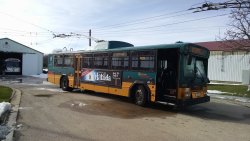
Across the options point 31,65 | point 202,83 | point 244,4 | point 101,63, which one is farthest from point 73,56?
point 31,65

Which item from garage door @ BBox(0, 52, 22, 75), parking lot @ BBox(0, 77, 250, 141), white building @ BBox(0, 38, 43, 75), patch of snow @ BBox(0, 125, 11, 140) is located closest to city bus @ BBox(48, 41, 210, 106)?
parking lot @ BBox(0, 77, 250, 141)

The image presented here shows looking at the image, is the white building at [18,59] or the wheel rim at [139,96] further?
the white building at [18,59]

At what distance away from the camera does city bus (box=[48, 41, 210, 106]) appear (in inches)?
480

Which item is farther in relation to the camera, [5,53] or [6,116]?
[5,53]

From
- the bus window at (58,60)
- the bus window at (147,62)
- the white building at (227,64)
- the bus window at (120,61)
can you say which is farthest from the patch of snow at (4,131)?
the white building at (227,64)

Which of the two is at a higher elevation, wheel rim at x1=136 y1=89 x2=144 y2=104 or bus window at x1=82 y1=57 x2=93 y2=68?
bus window at x1=82 y1=57 x2=93 y2=68

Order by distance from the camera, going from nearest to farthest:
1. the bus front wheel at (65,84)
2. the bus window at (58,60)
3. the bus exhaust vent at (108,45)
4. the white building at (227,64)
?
the bus exhaust vent at (108,45), the bus front wheel at (65,84), the bus window at (58,60), the white building at (227,64)

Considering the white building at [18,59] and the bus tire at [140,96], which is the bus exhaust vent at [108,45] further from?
the white building at [18,59]

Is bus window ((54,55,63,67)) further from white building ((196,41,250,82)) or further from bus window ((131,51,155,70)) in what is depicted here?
white building ((196,41,250,82))

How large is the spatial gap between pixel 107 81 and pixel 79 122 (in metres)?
6.73

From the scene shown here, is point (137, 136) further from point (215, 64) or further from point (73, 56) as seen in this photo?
point (215, 64)

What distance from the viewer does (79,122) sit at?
31.4 ft

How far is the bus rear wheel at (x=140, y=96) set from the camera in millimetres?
13555

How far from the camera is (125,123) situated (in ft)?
31.7
